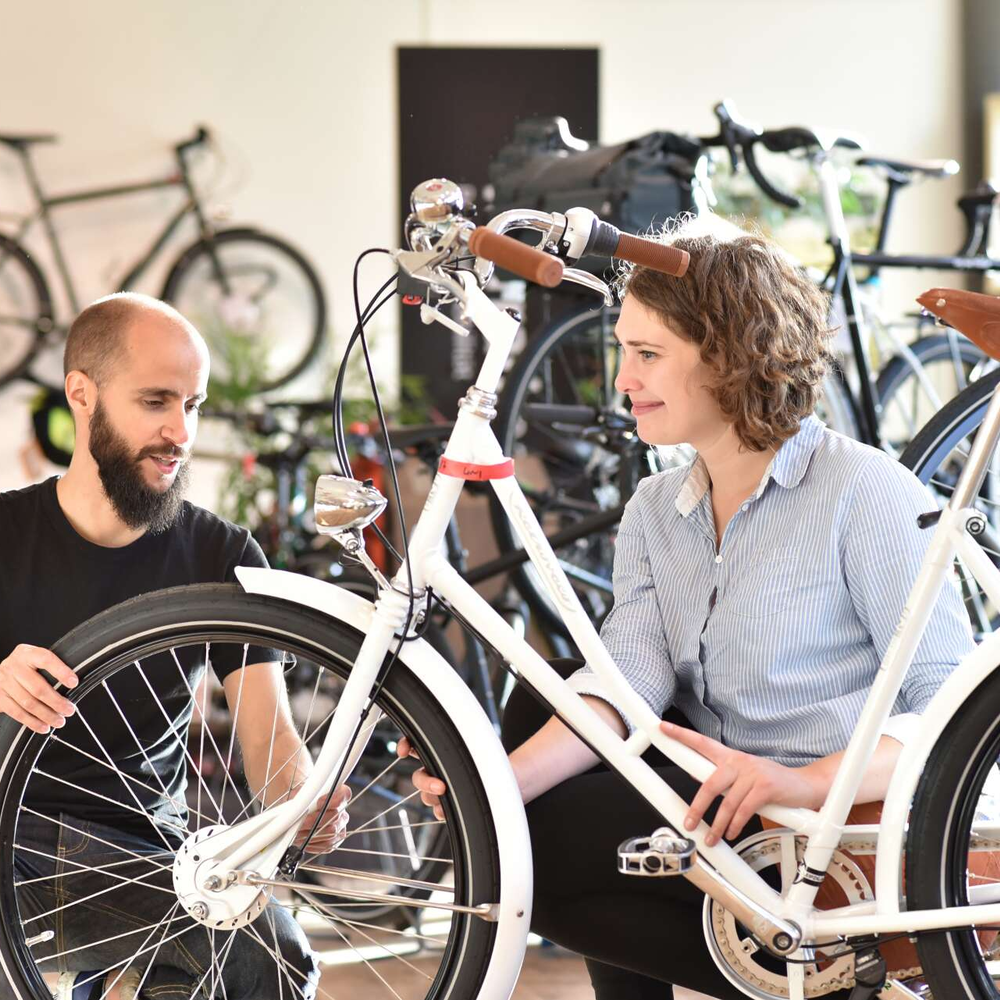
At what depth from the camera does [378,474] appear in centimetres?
328

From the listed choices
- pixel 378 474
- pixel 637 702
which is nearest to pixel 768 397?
pixel 637 702

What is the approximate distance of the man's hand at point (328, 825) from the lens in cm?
129

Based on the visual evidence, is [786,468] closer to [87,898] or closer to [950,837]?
[950,837]

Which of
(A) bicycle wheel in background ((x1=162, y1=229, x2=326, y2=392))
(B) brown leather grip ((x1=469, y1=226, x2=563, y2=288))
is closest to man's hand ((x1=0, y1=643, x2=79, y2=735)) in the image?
(B) brown leather grip ((x1=469, y1=226, x2=563, y2=288))

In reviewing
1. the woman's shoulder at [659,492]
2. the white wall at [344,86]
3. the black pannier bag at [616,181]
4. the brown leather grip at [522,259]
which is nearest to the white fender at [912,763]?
the woman's shoulder at [659,492]

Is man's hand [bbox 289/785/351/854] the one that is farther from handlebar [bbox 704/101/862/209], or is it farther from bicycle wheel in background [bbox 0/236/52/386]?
bicycle wheel in background [bbox 0/236/52/386]

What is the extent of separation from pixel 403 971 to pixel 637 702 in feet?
4.01

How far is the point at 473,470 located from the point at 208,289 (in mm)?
3728

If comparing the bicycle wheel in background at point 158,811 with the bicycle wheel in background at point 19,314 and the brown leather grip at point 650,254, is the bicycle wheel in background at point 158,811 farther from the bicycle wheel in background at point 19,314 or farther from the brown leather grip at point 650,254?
the bicycle wheel in background at point 19,314

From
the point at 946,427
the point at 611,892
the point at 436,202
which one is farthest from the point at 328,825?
the point at 946,427

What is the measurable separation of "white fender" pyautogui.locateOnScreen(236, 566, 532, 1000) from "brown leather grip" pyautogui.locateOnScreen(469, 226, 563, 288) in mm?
360

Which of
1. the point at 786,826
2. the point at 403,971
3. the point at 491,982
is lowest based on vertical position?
the point at 403,971

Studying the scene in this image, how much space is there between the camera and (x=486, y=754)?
1.22 m

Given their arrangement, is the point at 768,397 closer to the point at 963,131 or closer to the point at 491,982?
the point at 491,982
